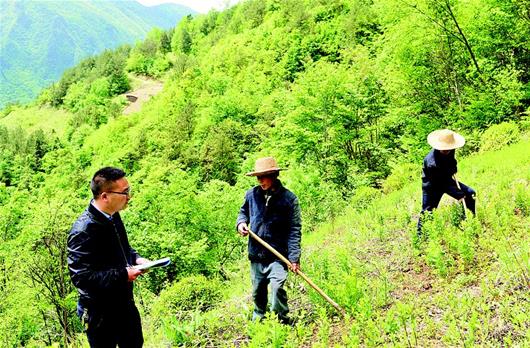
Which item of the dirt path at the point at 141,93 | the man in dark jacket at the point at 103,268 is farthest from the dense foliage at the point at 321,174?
the dirt path at the point at 141,93

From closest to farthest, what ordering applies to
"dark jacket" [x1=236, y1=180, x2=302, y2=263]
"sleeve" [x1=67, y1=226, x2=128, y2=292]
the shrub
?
"sleeve" [x1=67, y1=226, x2=128, y2=292]
"dark jacket" [x1=236, y1=180, x2=302, y2=263]
the shrub

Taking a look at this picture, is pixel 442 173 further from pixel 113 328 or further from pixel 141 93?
pixel 141 93

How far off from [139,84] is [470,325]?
11218 cm

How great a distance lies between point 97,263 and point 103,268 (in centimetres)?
7

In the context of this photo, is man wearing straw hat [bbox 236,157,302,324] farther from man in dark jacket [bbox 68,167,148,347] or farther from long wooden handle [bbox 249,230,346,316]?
man in dark jacket [bbox 68,167,148,347]

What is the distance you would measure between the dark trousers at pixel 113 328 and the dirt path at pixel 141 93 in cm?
9087

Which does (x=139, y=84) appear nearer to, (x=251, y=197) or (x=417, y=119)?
(x=417, y=119)

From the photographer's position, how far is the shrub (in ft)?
45.5

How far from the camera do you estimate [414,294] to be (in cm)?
535

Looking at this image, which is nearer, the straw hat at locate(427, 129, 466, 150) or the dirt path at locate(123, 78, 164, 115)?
the straw hat at locate(427, 129, 466, 150)

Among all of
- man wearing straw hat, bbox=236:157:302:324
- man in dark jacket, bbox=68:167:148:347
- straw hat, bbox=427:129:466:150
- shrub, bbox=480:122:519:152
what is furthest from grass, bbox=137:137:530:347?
shrub, bbox=480:122:519:152

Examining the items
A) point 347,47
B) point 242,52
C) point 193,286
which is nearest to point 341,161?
point 193,286

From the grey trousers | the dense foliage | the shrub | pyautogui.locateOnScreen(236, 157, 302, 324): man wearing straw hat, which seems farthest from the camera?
the shrub

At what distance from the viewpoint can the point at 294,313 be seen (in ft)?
18.1
